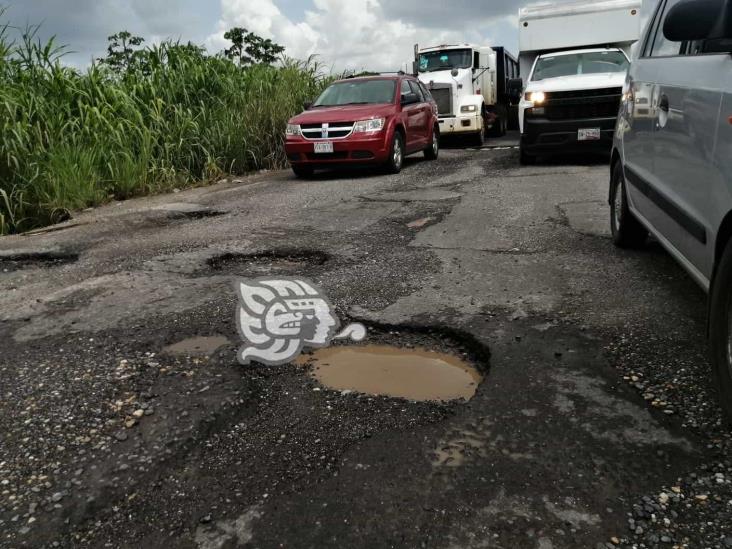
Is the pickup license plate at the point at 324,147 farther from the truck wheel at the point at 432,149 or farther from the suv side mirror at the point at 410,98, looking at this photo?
the truck wheel at the point at 432,149

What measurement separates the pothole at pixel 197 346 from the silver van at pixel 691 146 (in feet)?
7.72

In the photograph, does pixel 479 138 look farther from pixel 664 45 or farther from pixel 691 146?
pixel 691 146

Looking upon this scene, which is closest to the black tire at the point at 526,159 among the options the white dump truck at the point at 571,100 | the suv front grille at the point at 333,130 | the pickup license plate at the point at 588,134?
the white dump truck at the point at 571,100

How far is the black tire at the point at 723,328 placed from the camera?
2.44 m

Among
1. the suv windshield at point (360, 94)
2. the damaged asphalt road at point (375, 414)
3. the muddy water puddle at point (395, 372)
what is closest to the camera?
the damaged asphalt road at point (375, 414)

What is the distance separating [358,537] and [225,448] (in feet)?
2.48

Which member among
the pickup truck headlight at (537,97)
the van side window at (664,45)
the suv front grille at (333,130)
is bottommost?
the suv front grille at (333,130)

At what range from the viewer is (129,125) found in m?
9.80

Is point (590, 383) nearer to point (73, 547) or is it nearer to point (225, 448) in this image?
point (225, 448)

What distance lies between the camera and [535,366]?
10.0 ft

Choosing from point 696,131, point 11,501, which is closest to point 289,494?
point 11,501

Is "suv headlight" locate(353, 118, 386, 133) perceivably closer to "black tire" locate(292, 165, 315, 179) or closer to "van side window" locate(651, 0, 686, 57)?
"black tire" locate(292, 165, 315, 179)

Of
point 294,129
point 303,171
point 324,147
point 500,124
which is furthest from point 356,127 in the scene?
point 500,124
